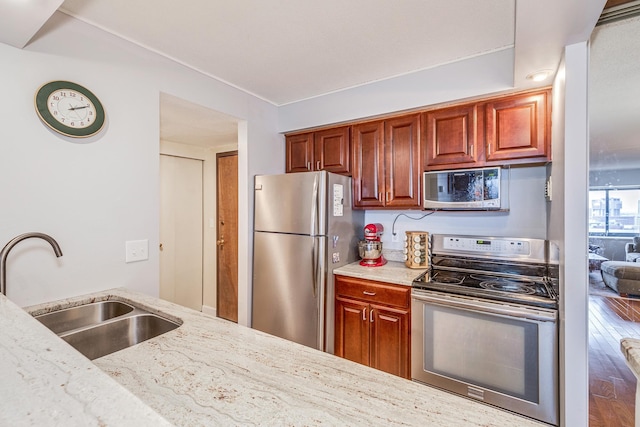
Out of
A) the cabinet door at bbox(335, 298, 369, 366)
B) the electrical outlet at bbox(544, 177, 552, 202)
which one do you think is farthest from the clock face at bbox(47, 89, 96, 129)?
the electrical outlet at bbox(544, 177, 552, 202)

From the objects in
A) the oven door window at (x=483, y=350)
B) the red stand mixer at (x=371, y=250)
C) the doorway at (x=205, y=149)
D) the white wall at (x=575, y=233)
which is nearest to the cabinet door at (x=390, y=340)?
the oven door window at (x=483, y=350)

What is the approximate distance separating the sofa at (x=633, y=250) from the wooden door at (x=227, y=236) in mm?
3264

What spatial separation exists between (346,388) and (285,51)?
188cm

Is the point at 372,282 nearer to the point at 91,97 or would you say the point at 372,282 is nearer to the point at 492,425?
the point at 492,425

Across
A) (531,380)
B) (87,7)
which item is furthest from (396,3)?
(531,380)

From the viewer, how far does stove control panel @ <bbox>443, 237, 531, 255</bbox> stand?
2.01m

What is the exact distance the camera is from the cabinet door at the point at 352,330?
7.06ft

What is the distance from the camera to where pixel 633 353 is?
0.77 metres

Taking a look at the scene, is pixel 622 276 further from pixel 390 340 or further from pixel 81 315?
pixel 81 315

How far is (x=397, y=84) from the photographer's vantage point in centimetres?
225

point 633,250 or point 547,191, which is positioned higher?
point 547,191

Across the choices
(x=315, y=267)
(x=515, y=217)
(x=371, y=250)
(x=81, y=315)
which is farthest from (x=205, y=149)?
(x=515, y=217)

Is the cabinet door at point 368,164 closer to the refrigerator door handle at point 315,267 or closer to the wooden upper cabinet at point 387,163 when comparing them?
the wooden upper cabinet at point 387,163

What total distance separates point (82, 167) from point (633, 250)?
2.59 metres
